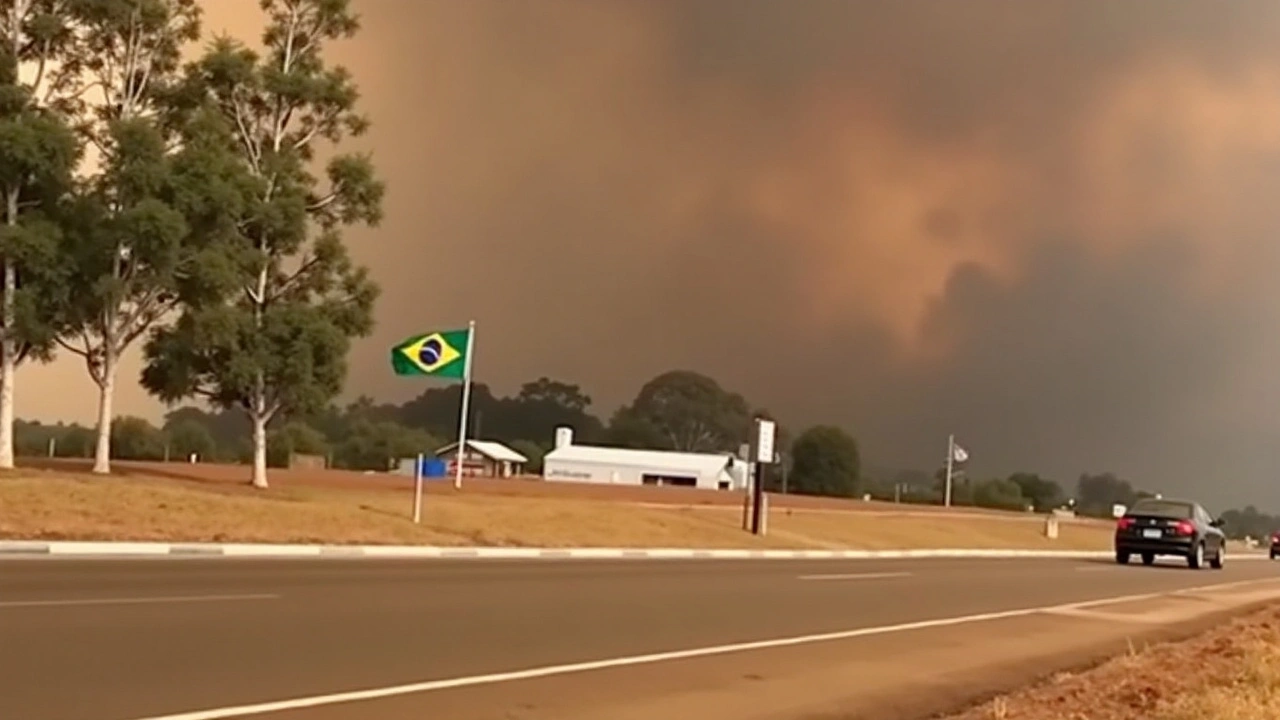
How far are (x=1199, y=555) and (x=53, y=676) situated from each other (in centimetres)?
3591

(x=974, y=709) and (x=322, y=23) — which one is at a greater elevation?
(x=322, y=23)

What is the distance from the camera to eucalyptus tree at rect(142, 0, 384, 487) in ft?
138

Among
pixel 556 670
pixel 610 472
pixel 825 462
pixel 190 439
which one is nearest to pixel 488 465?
pixel 610 472

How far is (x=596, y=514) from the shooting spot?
39938 mm

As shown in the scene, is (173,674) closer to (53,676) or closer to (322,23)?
(53,676)

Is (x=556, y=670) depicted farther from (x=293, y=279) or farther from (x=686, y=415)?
(x=686, y=415)

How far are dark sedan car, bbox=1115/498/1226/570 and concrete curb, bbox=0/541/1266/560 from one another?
190 inches

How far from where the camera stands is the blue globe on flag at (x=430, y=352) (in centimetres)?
3591

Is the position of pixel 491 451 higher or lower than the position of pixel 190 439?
higher

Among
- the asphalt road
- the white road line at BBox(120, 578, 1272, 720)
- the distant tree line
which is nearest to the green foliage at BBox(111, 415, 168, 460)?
the distant tree line

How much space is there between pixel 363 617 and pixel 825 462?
130m

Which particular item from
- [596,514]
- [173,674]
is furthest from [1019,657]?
[596,514]

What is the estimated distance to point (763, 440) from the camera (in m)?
39.5

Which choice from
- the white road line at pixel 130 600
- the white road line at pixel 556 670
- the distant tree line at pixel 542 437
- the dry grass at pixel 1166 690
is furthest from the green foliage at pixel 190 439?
the dry grass at pixel 1166 690
